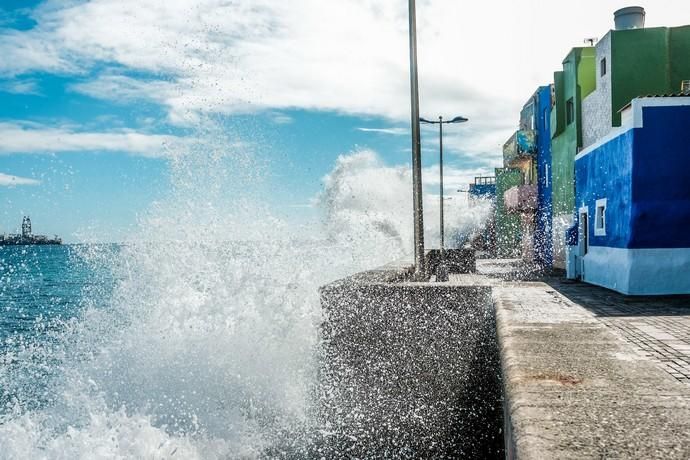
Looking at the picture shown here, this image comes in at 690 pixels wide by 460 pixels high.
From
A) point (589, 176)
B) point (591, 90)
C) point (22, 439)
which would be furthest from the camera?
point (591, 90)

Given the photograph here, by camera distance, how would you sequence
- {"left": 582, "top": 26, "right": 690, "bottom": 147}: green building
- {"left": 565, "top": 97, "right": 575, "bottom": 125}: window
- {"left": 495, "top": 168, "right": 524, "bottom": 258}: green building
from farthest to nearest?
{"left": 495, "top": 168, "right": 524, "bottom": 258}: green building → {"left": 565, "top": 97, "right": 575, "bottom": 125}: window → {"left": 582, "top": 26, "right": 690, "bottom": 147}: green building

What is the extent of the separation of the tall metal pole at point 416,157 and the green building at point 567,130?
322 inches

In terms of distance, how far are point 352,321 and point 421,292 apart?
0.78 metres

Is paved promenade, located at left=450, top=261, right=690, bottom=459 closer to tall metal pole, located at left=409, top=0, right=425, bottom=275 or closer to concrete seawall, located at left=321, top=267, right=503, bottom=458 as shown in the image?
concrete seawall, located at left=321, top=267, right=503, bottom=458

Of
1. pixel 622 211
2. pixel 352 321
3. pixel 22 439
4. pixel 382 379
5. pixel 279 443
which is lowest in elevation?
pixel 22 439

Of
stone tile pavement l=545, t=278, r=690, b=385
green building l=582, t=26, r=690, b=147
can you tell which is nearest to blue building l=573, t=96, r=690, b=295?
stone tile pavement l=545, t=278, r=690, b=385

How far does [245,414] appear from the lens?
7008 millimetres

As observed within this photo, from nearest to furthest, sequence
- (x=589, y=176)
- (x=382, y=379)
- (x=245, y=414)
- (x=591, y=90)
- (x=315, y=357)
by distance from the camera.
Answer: (x=382, y=379)
(x=315, y=357)
(x=245, y=414)
(x=589, y=176)
(x=591, y=90)

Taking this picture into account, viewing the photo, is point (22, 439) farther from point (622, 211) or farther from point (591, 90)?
point (591, 90)

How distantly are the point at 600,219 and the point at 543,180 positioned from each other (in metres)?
12.2

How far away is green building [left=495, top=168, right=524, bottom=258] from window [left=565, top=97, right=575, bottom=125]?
43.4 ft

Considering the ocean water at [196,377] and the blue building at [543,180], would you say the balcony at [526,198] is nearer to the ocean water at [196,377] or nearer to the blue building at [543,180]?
the blue building at [543,180]

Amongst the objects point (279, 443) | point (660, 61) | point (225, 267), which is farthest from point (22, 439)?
point (660, 61)

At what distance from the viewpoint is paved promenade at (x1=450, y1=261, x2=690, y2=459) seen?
227 cm
